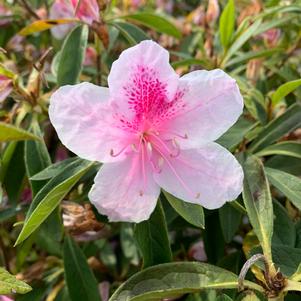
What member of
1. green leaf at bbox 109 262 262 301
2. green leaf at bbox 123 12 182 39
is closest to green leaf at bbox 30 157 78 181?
green leaf at bbox 109 262 262 301

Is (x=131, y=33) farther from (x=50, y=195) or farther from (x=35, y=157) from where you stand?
(x=50, y=195)

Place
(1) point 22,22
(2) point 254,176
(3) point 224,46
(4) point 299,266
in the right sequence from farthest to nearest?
(1) point 22,22 < (3) point 224,46 < (2) point 254,176 < (4) point 299,266

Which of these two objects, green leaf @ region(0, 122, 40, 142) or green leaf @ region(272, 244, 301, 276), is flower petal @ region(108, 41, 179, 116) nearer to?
green leaf @ region(0, 122, 40, 142)

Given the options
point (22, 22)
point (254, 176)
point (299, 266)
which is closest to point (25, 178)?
point (254, 176)

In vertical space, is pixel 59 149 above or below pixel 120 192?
below

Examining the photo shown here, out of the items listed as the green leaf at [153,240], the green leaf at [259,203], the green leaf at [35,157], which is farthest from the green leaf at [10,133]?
the green leaf at [259,203]

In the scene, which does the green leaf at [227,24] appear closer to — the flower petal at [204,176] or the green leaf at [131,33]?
the green leaf at [131,33]

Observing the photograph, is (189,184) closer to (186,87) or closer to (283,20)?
(186,87)

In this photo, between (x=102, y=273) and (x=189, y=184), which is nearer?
(x=189, y=184)

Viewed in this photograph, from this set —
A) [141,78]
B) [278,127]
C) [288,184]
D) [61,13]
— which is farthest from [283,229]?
[61,13]
